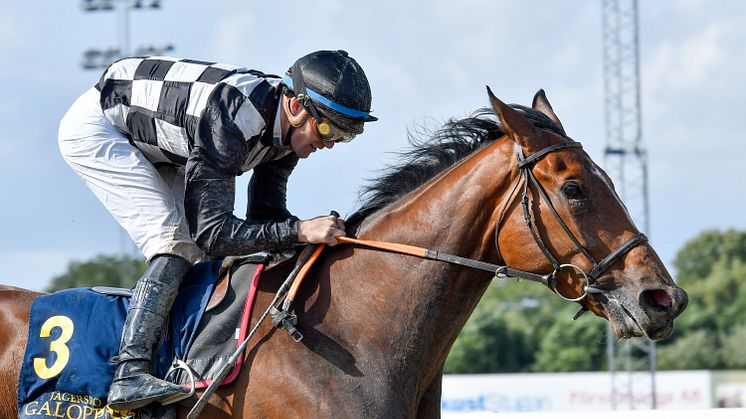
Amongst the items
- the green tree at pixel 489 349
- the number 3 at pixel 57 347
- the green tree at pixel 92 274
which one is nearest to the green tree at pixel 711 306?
the green tree at pixel 489 349

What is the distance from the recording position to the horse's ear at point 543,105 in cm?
561

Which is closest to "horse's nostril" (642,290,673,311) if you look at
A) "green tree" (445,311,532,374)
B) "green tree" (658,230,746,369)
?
"green tree" (445,311,532,374)

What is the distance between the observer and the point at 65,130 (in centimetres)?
564

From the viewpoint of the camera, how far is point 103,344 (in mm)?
5176

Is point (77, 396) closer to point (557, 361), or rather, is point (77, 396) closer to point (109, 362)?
point (109, 362)

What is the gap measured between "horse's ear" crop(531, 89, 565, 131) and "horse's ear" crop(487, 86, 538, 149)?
45cm

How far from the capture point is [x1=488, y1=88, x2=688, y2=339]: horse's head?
15.6ft

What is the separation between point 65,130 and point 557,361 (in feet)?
103

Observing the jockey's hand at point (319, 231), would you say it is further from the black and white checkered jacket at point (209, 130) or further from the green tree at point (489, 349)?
the green tree at point (489, 349)

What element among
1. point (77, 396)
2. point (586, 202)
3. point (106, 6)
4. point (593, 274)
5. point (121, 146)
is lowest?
point (77, 396)

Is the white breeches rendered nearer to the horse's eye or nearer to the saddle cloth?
the saddle cloth

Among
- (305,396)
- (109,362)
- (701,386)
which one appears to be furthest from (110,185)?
(701,386)

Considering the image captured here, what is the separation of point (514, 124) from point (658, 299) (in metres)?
1.03

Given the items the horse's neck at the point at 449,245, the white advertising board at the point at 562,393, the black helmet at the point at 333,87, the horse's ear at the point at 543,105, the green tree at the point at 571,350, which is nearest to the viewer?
the horse's neck at the point at 449,245
